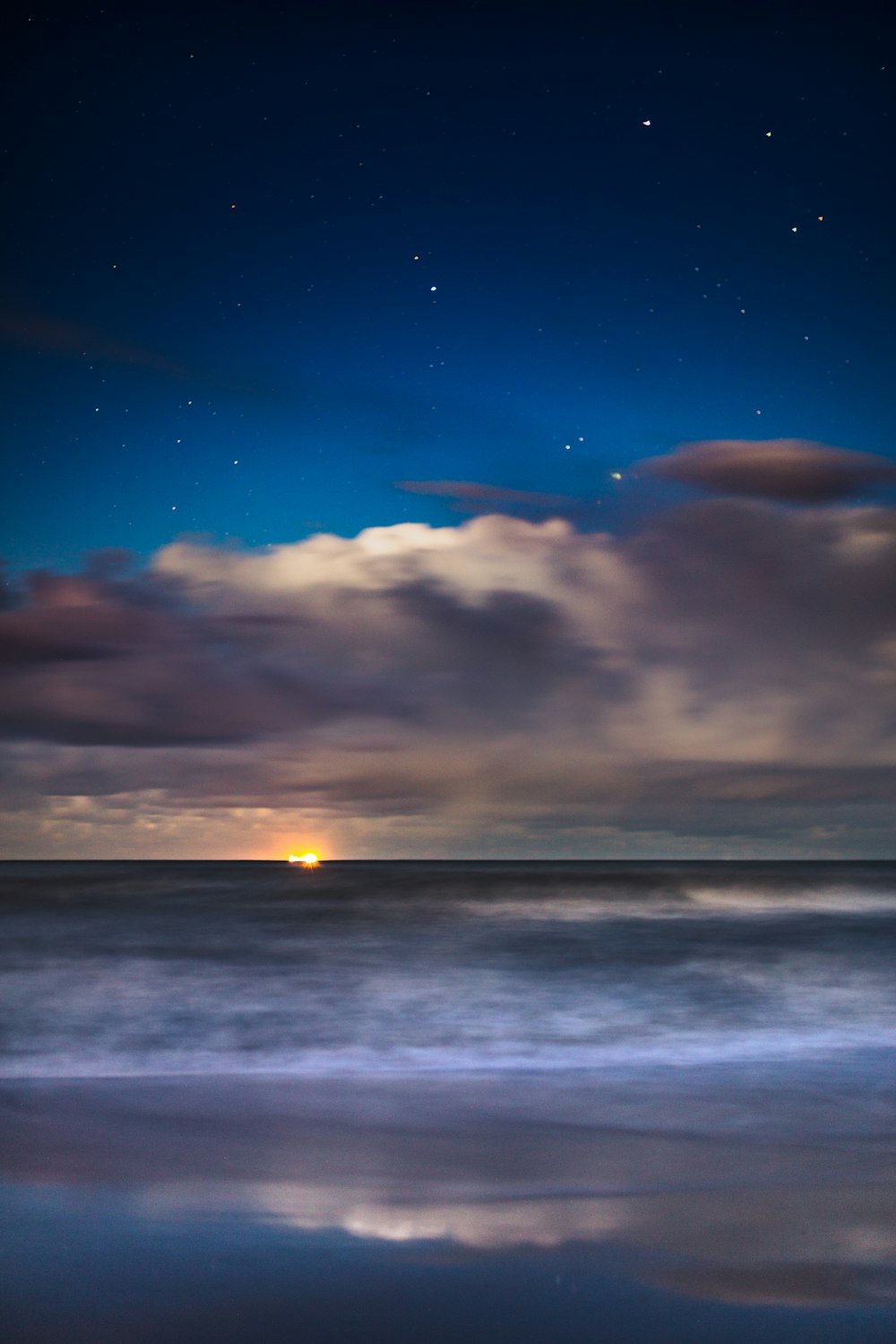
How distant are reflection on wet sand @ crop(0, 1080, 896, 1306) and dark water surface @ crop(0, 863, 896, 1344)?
2 centimetres

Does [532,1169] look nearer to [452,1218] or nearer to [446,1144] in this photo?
[446,1144]

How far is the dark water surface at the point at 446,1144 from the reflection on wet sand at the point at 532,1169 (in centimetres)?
2

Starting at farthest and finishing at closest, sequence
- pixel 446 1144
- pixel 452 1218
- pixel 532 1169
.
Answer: pixel 446 1144
pixel 532 1169
pixel 452 1218

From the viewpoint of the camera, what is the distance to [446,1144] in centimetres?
693

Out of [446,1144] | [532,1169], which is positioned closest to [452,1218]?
[532,1169]

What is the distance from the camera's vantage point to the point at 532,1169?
6.25m

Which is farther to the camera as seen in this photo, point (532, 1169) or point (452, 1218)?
point (532, 1169)

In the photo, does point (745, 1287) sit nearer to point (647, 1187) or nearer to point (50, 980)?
point (647, 1187)

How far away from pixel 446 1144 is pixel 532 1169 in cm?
82

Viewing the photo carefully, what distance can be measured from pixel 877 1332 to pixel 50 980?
41.8 feet

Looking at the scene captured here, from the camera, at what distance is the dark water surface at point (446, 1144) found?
14.0ft

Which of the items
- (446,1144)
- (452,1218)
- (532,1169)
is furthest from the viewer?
(446,1144)

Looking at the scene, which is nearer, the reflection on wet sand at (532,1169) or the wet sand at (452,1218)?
the wet sand at (452,1218)

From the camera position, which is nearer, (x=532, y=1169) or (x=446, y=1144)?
(x=532, y=1169)
